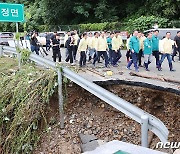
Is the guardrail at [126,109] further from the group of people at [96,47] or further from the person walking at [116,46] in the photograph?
the person walking at [116,46]

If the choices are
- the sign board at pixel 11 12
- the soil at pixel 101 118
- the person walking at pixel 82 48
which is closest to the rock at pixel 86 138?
the soil at pixel 101 118

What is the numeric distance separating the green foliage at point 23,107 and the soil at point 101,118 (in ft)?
1.02

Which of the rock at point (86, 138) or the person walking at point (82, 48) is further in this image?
the person walking at point (82, 48)

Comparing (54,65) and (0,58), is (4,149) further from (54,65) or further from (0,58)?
(0,58)

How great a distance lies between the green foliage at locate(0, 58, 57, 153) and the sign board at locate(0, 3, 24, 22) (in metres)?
1.71

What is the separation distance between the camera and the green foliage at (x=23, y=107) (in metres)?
7.71

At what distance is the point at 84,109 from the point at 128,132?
53.0 inches

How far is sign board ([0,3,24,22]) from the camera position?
30.4 ft

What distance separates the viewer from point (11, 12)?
943 centimetres

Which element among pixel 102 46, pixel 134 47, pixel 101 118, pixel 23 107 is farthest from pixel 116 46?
pixel 23 107

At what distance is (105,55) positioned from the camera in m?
13.6

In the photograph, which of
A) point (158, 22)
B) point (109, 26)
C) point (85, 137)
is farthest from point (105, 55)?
point (109, 26)

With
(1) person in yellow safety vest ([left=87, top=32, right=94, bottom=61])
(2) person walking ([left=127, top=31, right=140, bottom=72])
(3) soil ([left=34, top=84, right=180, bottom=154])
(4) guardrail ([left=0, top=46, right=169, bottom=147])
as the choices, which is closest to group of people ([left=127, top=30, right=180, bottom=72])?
(2) person walking ([left=127, top=31, right=140, bottom=72])

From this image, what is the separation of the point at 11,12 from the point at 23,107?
3090mm
